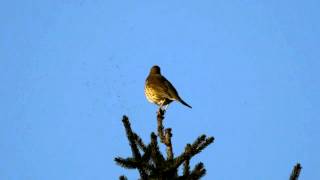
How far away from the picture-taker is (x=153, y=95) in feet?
37.6

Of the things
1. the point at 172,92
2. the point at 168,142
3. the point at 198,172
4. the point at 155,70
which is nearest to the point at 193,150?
the point at 198,172

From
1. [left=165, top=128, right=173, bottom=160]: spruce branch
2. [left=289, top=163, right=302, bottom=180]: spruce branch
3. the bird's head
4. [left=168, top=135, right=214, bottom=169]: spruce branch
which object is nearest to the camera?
[left=289, top=163, right=302, bottom=180]: spruce branch

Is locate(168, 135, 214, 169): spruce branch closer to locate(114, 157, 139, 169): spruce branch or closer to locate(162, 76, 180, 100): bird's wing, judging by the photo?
locate(114, 157, 139, 169): spruce branch

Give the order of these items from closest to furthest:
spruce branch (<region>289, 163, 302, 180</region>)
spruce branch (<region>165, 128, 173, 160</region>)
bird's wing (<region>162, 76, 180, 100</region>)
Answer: spruce branch (<region>289, 163, 302, 180</region>), spruce branch (<region>165, 128, 173, 160</region>), bird's wing (<region>162, 76, 180, 100</region>)

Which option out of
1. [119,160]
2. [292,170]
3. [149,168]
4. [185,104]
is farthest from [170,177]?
[185,104]

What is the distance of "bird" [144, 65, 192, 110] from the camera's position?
1115 cm

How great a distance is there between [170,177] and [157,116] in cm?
130

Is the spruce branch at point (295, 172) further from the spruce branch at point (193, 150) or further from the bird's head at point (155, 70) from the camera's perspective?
the bird's head at point (155, 70)

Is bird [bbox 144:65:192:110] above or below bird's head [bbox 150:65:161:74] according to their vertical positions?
below

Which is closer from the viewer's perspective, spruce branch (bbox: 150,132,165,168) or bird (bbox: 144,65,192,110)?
spruce branch (bbox: 150,132,165,168)

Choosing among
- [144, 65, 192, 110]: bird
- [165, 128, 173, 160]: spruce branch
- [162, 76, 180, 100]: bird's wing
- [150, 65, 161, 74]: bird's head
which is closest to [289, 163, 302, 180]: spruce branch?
[165, 128, 173, 160]: spruce branch

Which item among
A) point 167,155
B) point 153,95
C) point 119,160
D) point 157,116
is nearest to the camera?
point 119,160

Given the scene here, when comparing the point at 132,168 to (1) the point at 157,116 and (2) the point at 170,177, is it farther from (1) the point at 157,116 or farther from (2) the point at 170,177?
(1) the point at 157,116

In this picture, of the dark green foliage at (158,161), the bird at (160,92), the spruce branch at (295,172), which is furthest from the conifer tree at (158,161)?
the bird at (160,92)
